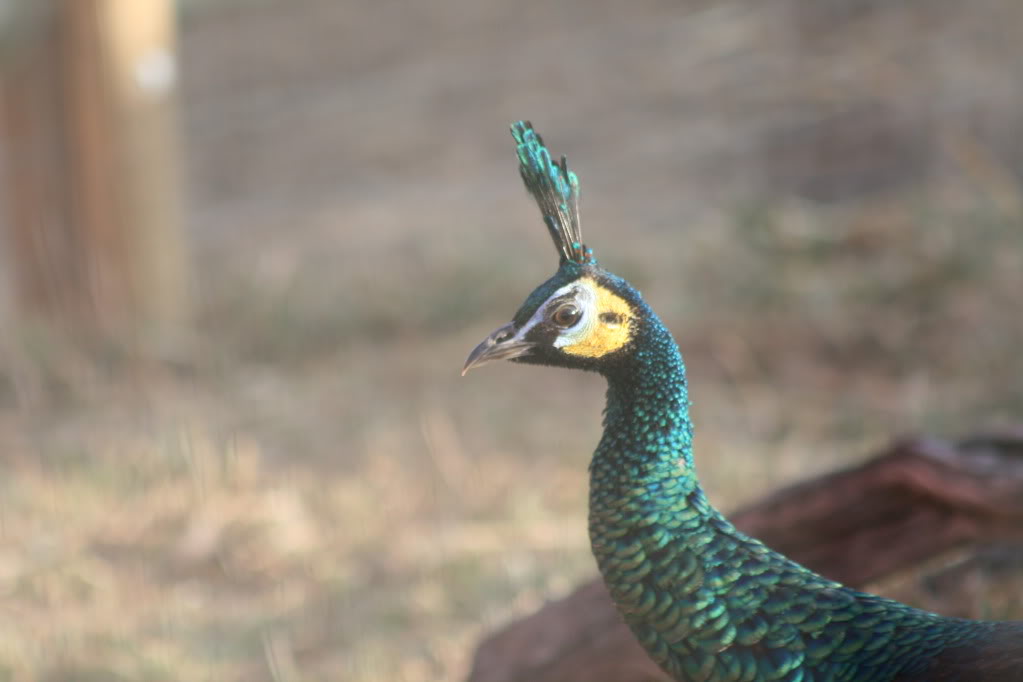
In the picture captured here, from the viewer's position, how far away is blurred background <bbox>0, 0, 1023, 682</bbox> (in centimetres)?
385

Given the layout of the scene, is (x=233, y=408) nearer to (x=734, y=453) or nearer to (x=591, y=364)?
(x=734, y=453)

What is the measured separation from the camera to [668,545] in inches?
75.7

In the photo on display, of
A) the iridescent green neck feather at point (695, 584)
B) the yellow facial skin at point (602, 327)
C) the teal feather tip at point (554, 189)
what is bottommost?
the iridescent green neck feather at point (695, 584)

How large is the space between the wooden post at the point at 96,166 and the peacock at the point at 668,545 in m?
4.04

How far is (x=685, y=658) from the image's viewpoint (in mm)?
1899

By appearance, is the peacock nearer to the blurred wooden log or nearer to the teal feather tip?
the teal feather tip

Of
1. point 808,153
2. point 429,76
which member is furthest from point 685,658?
point 429,76

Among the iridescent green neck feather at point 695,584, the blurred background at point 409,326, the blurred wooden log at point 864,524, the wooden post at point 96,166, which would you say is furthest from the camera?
the wooden post at point 96,166

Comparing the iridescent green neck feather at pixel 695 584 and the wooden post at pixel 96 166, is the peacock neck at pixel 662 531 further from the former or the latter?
the wooden post at pixel 96 166

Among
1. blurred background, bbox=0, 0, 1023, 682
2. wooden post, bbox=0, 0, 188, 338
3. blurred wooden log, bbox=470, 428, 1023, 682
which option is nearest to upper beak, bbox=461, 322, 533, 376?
blurred wooden log, bbox=470, 428, 1023, 682

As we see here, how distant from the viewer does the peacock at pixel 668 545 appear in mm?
1869

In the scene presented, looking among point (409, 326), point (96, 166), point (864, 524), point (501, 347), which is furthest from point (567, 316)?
point (409, 326)

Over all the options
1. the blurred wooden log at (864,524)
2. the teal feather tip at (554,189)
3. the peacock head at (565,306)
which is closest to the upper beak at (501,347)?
the peacock head at (565,306)

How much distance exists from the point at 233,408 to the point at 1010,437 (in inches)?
137
